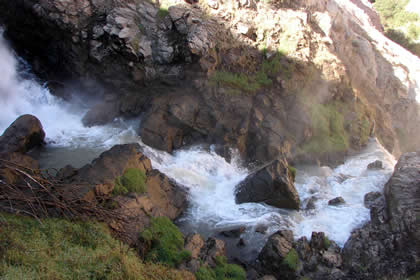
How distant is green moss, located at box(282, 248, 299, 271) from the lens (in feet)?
25.1

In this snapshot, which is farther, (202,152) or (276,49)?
(276,49)

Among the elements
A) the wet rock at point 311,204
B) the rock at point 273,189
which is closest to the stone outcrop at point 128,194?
the rock at point 273,189

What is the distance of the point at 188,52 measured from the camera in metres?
14.2

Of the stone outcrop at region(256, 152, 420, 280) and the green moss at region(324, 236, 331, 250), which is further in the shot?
the green moss at region(324, 236, 331, 250)

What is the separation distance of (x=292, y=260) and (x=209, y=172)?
5.25 metres

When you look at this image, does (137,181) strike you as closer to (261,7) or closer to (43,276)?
(43,276)

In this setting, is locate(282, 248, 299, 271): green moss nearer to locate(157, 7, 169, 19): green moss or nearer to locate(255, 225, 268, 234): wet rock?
locate(255, 225, 268, 234): wet rock

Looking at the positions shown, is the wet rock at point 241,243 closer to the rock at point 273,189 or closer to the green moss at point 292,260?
the green moss at point 292,260

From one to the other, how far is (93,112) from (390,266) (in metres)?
13.0

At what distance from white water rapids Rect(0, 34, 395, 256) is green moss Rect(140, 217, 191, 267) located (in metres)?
2.04

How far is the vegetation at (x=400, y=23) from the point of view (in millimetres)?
30634

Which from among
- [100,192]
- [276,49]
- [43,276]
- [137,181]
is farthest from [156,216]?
[276,49]

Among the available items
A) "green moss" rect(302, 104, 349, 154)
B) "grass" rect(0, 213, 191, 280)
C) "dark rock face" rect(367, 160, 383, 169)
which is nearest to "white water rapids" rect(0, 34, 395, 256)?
"dark rock face" rect(367, 160, 383, 169)

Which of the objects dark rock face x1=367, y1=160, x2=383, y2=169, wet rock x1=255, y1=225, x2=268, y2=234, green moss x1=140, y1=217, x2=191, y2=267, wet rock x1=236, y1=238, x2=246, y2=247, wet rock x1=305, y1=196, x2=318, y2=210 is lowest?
wet rock x1=236, y1=238, x2=246, y2=247
